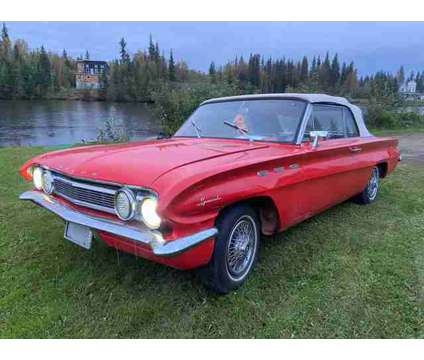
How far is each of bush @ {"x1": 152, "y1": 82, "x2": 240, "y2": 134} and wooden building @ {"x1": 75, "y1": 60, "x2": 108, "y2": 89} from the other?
62.0 meters

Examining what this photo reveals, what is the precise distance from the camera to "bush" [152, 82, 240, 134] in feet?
38.4

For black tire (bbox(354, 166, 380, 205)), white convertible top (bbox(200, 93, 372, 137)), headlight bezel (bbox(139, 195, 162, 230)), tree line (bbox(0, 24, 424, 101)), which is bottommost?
black tire (bbox(354, 166, 380, 205))

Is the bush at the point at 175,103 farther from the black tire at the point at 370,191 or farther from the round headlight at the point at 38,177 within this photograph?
the round headlight at the point at 38,177

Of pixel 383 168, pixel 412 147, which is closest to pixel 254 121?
pixel 383 168

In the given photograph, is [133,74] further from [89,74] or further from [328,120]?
[328,120]

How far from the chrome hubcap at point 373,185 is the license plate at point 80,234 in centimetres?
406

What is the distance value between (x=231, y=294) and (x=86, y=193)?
1.39 meters

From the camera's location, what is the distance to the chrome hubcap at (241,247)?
275 centimetres

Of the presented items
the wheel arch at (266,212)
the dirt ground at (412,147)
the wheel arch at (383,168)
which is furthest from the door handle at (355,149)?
the dirt ground at (412,147)

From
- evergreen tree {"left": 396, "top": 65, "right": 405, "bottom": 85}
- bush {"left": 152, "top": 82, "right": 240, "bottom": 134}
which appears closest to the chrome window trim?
bush {"left": 152, "top": 82, "right": 240, "bottom": 134}

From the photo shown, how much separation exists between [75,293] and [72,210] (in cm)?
67

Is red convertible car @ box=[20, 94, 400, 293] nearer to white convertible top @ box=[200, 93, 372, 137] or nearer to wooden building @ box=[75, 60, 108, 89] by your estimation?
white convertible top @ box=[200, 93, 372, 137]

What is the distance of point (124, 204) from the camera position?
2303 mm

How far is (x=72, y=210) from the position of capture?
9.02ft
